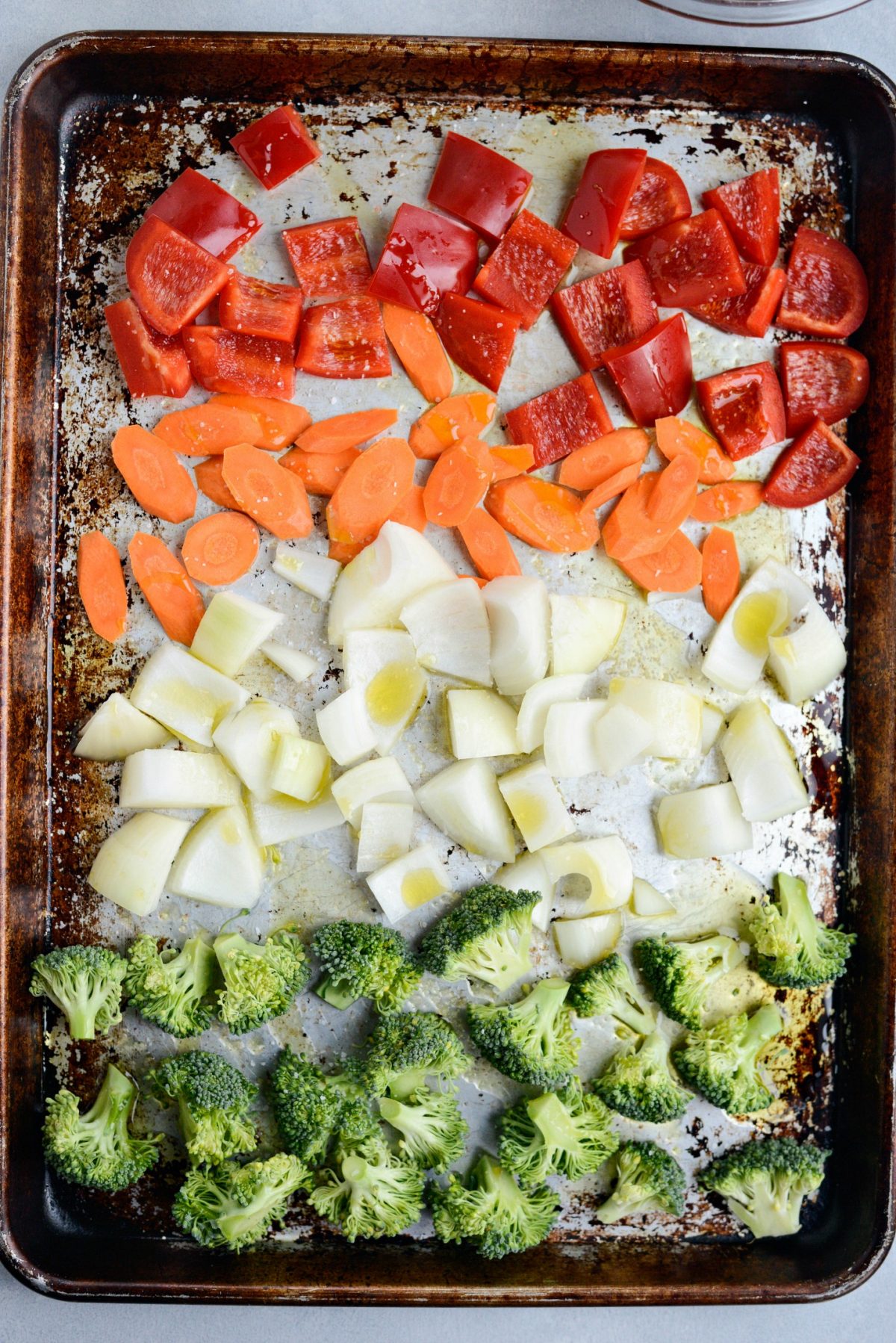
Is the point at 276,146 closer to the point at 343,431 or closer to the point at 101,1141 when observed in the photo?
the point at 343,431

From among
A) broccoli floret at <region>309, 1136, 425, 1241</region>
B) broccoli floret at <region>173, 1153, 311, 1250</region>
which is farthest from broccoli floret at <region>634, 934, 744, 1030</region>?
broccoli floret at <region>173, 1153, 311, 1250</region>

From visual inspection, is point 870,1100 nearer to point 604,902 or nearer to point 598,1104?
point 598,1104

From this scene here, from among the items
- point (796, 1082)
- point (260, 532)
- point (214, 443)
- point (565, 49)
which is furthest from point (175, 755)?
point (565, 49)

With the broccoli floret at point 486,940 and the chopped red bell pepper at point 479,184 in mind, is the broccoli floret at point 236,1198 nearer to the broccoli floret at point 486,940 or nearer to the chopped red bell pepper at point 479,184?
the broccoli floret at point 486,940

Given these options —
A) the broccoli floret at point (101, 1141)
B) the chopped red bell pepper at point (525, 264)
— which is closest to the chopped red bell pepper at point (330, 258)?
the chopped red bell pepper at point (525, 264)

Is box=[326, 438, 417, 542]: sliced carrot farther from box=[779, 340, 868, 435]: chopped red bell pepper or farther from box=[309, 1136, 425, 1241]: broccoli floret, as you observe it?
box=[309, 1136, 425, 1241]: broccoli floret

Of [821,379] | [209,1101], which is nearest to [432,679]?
[209,1101]

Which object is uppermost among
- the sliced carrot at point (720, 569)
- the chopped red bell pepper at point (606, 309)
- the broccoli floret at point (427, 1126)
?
the chopped red bell pepper at point (606, 309)
